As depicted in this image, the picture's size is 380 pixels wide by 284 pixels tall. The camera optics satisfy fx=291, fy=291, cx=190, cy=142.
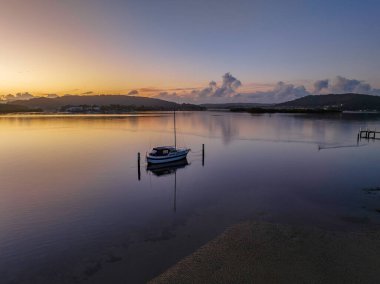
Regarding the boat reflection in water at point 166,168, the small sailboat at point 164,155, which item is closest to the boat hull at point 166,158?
the small sailboat at point 164,155

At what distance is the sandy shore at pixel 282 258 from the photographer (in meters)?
12.5

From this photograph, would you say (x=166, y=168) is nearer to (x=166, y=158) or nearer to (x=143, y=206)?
(x=166, y=158)

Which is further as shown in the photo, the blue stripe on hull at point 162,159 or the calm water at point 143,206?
the blue stripe on hull at point 162,159

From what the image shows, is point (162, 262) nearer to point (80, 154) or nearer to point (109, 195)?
point (109, 195)

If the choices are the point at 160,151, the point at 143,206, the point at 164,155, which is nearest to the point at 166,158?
the point at 164,155

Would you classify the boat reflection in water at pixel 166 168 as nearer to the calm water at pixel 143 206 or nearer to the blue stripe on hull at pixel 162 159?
the calm water at pixel 143 206

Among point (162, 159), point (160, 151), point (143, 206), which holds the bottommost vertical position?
point (143, 206)

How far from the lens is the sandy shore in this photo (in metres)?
12.5

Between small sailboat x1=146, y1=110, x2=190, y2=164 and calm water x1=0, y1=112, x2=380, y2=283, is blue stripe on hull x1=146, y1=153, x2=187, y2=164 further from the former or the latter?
calm water x1=0, y1=112, x2=380, y2=283

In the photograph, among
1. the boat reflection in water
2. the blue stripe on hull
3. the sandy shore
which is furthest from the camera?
the blue stripe on hull

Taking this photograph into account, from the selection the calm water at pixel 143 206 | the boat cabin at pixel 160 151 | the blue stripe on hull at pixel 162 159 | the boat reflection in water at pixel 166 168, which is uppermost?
the boat cabin at pixel 160 151

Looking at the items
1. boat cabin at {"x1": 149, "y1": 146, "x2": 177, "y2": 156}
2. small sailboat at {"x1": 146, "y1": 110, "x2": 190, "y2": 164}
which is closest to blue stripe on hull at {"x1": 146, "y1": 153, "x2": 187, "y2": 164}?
small sailboat at {"x1": 146, "y1": 110, "x2": 190, "y2": 164}

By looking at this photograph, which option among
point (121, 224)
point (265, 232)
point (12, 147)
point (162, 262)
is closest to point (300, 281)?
point (265, 232)

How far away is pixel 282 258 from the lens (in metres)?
14.0
